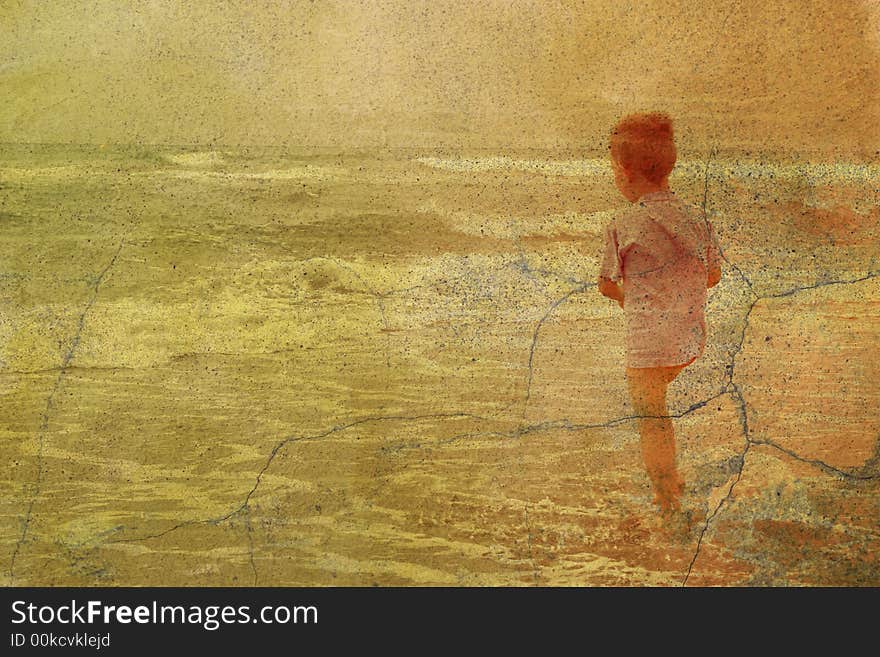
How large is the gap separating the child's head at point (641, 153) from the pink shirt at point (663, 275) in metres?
0.05

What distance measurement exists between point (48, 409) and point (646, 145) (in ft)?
4.66

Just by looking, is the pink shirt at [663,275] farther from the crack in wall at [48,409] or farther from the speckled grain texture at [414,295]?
the crack in wall at [48,409]

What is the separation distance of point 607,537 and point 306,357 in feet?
2.52

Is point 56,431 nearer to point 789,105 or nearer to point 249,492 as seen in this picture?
point 249,492

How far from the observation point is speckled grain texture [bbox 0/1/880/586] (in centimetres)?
160

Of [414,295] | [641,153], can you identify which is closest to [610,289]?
[641,153]

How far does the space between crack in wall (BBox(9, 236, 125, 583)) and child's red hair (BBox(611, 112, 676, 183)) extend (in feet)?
3.63

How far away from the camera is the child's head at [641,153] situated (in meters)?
1.62

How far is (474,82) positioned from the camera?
1617 millimetres

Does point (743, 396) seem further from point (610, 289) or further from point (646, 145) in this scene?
point (646, 145)

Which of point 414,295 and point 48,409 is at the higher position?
point 414,295

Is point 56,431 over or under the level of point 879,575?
over

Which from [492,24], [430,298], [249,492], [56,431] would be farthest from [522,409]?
[56,431]

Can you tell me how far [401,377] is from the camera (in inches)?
63.4
